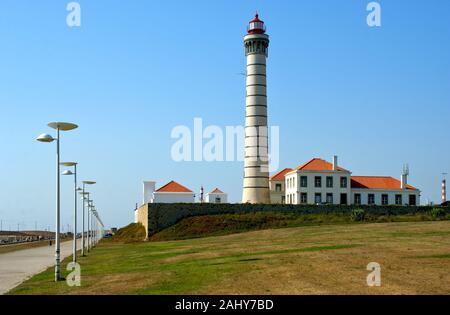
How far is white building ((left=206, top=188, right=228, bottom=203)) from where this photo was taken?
288 feet

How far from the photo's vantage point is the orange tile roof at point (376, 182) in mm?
74812

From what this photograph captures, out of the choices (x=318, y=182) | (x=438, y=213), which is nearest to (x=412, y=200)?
(x=438, y=213)

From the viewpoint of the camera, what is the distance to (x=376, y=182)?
75938 mm

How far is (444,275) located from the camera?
19.1m

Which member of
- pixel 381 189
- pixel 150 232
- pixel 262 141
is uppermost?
pixel 262 141

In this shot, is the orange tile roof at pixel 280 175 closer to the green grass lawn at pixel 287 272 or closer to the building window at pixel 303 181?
the building window at pixel 303 181

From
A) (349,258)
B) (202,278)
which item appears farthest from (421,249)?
(202,278)

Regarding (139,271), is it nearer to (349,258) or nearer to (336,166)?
(349,258)

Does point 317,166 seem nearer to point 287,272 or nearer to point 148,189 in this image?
point 148,189

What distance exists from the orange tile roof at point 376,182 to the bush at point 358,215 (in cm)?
1045

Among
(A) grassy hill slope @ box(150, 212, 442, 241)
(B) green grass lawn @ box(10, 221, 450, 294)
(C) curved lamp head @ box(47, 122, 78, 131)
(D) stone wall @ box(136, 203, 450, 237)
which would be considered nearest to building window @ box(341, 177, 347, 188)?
(D) stone wall @ box(136, 203, 450, 237)

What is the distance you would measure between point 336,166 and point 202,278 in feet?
178

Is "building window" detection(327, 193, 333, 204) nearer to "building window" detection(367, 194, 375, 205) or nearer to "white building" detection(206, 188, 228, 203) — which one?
"building window" detection(367, 194, 375, 205)
